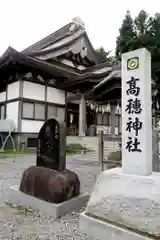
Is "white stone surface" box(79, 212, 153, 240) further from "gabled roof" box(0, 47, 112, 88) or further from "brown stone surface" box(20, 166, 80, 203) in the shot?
"gabled roof" box(0, 47, 112, 88)

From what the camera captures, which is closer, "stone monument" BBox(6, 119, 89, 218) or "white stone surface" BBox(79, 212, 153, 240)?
"white stone surface" BBox(79, 212, 153, 240)

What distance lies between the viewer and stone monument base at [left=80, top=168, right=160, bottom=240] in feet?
9.12

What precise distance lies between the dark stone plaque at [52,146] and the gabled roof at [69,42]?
1413cm

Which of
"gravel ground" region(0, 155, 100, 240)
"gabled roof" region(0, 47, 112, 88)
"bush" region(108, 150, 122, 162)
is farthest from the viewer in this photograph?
"gabled roof" region(0, 47, 112, 88)

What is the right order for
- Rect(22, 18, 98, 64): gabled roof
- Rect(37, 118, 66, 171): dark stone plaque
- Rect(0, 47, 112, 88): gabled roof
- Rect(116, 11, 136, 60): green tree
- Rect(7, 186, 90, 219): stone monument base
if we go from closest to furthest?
Rect(7, 186, 90, 219): stone monument base
Rect(37, 118, 66, 171): dark stone plaque
Rect(116, 11, 136, 60): green tree
Rect(0, 47, 112, 88): gabled roof
Rect(22, 18, 98, 64): gabled roof

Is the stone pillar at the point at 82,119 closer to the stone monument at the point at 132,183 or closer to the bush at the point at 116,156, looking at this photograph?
the bush at the point at 116,156

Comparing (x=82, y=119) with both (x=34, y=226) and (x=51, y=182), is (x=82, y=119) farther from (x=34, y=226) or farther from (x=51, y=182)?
(x=34, y=226)

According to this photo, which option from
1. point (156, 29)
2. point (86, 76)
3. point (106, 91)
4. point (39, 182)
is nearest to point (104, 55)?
point (86, 76)

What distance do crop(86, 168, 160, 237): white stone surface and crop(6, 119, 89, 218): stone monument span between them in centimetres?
71

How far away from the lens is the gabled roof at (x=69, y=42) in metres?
18.7

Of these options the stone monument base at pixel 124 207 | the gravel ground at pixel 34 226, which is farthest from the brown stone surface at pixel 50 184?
the stone monument base at pixel 124 207

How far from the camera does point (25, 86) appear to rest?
1494cm

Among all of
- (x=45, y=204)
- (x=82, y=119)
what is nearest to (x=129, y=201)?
(x=45, y=204)

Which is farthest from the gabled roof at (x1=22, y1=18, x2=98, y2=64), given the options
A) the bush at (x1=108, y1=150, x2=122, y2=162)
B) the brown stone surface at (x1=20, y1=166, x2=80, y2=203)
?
the brown stone surface at (x1=20, y1=166, x2=80, y2=203)
